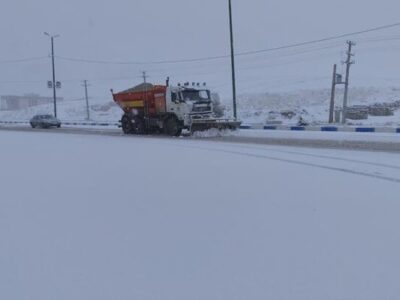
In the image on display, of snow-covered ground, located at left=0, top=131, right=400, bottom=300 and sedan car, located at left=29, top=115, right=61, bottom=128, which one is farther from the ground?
snow-covered ground, located at left=0, top=131, right=400, bottom=300

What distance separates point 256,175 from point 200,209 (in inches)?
139

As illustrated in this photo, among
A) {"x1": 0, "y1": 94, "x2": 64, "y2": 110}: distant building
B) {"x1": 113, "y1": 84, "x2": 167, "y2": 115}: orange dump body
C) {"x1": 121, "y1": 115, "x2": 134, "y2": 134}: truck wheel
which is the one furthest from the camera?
{"x1": 0, "y1": 94, "x2": 64, "y2": 110}: distant building

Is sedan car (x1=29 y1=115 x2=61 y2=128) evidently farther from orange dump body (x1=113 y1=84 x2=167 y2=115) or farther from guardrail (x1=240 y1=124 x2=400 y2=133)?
guardrail (x1=240 y1=124 x2=400 y2=133)

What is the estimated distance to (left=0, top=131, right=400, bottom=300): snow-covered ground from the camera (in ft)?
15.7

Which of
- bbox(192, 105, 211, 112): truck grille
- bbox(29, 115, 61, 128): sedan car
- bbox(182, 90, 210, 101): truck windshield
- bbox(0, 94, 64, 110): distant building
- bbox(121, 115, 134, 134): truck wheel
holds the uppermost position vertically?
bbox(182, 90, 210, 101): truck windshield

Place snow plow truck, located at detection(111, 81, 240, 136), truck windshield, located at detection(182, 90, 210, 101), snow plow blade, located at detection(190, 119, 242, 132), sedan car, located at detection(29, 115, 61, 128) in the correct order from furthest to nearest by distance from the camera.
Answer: sedan car, located at detection(29, 115, 61, 128)
truck windshield, located at detection(182, 90, 210, 101)
snow plow truck, located at detection(111, 81, 240, 136)
snow plow blade, located at detection(190, 119, 242, 132)

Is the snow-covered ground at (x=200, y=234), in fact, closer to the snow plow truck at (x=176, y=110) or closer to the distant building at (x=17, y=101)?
the snow plow truck at (x=176, y=110)

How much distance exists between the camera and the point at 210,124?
2602 cm

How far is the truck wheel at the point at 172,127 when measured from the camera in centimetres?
2648

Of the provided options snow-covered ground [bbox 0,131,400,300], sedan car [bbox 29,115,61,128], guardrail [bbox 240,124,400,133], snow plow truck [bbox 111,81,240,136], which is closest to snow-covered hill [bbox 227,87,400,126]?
sedan car [bbox 29,115,61,128]

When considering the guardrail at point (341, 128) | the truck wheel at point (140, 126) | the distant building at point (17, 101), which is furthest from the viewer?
the distant building at point (17, 101)

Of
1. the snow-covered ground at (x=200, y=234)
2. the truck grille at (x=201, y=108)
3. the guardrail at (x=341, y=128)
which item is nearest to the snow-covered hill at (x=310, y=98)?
the guardrail at (x=341, y=128)

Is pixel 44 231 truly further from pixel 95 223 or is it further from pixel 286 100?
pixel 286 100

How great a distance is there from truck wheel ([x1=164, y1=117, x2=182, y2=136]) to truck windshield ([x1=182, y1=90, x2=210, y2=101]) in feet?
4.33
